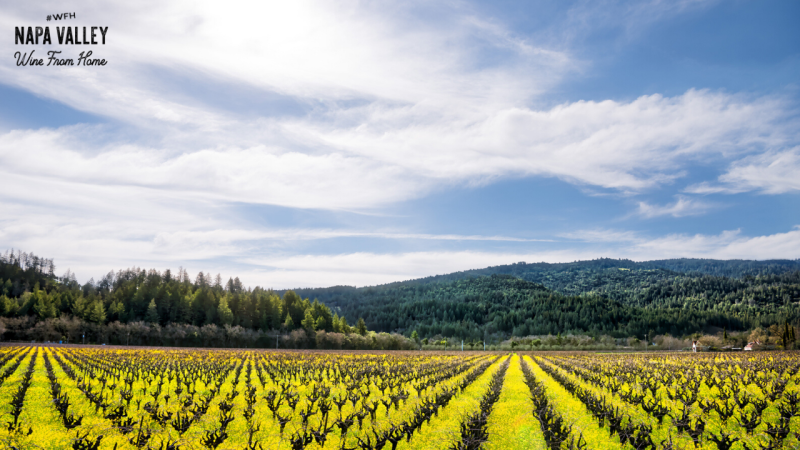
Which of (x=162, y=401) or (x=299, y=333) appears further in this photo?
(x=299, y=333)

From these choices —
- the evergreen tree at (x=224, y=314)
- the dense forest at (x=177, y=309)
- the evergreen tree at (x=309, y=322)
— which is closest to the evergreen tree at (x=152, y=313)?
the dense forest at (x=177, y=309)

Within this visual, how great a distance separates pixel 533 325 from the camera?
557ft

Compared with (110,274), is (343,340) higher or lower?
lower

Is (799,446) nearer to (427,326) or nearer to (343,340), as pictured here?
(343,340)

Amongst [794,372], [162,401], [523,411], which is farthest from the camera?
[794,372]

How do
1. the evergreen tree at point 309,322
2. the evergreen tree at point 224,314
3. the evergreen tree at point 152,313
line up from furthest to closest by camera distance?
the evergreen tree at point 309,322
the evergreen tree at point 224,314
the evergreen tree at point 152,313

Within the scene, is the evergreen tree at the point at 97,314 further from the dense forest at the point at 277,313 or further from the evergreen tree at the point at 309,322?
the evergreen tree at the point at 309,322

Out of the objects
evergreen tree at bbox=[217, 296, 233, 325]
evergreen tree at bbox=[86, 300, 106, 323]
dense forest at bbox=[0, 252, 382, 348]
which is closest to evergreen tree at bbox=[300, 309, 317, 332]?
dense forest at bbox=[0, 252, 382, 348]

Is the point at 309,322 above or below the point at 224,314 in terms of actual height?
below

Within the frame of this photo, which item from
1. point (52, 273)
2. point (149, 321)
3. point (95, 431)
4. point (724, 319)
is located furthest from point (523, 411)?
point (52, 273)

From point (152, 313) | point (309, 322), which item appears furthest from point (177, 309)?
point (309, 322)

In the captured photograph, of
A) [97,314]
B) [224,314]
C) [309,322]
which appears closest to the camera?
[97,314]

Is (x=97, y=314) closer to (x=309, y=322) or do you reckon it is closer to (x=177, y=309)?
(x=177, y=309)

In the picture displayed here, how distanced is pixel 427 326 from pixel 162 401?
488 ft
